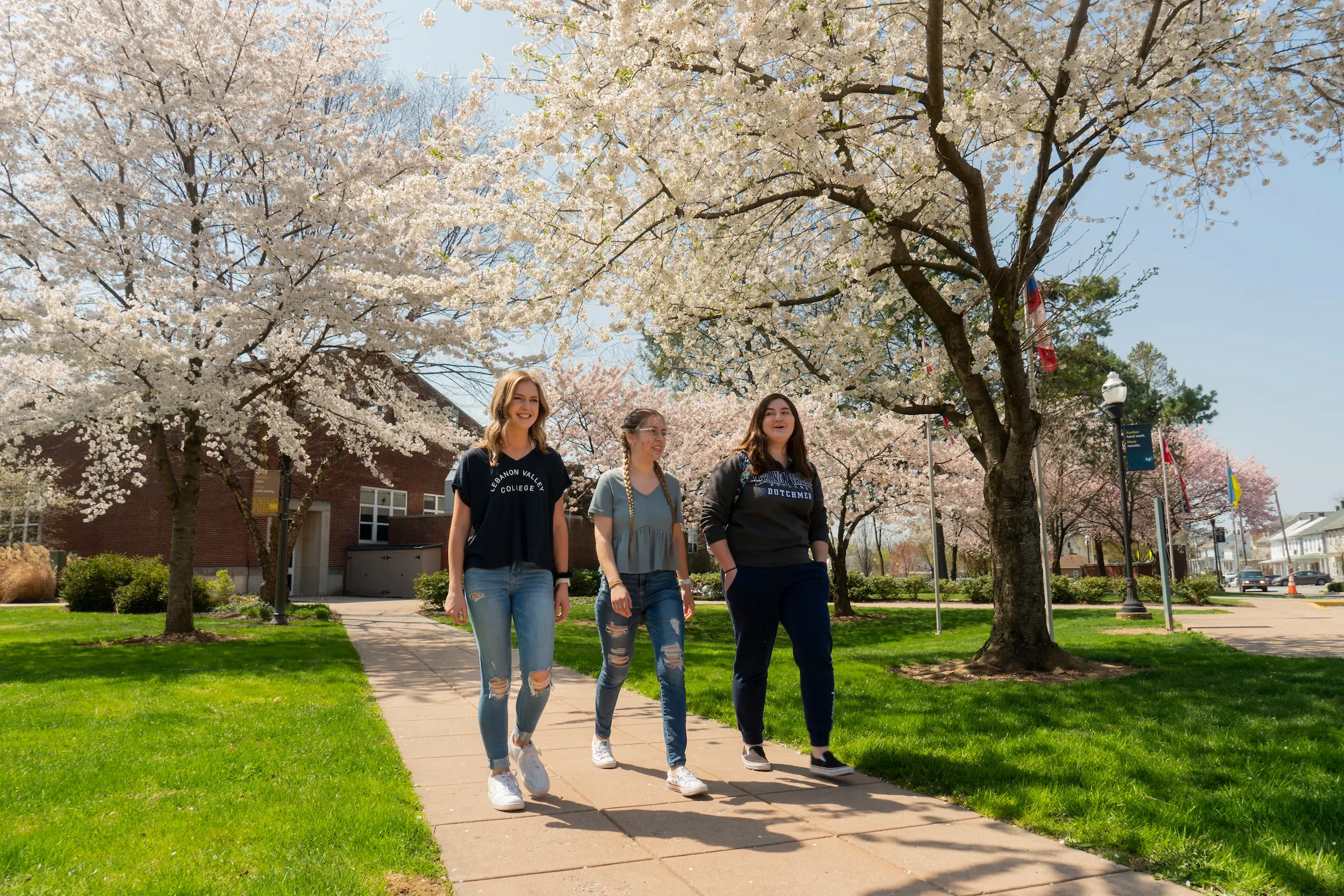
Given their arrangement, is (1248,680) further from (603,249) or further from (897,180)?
(603,249)

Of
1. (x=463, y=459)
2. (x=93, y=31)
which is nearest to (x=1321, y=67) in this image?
(x=463, y=459)

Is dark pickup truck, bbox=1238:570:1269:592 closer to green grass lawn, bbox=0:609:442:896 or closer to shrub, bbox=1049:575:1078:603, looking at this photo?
shrub, bbox=1049:575:1078:603

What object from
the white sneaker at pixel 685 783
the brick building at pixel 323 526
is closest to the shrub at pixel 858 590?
the brick building at pixel 323 526

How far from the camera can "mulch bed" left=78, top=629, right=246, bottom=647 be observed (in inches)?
475

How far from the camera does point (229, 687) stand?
7.79 meters

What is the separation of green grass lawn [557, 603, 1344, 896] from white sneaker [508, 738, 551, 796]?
1.72 m

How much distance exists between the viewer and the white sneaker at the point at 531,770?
391 centimetres

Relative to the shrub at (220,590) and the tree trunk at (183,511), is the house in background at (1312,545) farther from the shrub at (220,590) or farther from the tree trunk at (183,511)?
the tree trunk at (183,511)

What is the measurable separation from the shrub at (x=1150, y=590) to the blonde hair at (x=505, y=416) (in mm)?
23141

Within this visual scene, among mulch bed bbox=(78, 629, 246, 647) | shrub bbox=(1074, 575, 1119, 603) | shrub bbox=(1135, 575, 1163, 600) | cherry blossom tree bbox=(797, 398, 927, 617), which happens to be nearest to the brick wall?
cherry blossom tree bbox=(797, 398, 927, 617)

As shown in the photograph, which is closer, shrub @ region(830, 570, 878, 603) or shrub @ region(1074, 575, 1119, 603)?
shrub @ region(1074, 575, 1119, 603)

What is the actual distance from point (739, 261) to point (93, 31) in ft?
33.8

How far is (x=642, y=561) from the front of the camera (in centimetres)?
431

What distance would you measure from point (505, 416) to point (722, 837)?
2091 millimetres
